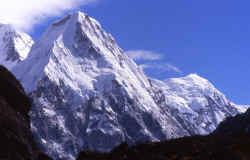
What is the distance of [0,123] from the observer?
8494 cm

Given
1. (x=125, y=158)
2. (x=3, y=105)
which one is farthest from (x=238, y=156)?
(x=3, y=105)

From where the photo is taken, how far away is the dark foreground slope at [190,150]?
42938 mm

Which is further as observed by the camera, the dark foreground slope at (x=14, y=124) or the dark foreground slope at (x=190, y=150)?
the dark foreground slope at (x=14, y=124)

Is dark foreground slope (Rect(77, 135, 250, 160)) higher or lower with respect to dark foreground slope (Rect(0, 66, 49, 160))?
lower

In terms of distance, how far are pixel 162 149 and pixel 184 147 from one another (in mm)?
2143

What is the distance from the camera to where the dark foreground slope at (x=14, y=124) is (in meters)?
83.9

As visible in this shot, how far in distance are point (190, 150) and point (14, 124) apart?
1928 inches

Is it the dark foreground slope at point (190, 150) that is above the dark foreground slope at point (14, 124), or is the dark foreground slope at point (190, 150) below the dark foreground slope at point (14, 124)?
below

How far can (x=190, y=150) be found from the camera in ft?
154

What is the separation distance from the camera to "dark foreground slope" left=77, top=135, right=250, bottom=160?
42.9 metres

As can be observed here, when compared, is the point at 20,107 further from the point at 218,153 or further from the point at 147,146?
the point at 218,153

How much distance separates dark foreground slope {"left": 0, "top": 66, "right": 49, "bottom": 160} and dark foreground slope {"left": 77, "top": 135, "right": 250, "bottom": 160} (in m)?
30.8

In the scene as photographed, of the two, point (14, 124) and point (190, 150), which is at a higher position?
point (14, 124)

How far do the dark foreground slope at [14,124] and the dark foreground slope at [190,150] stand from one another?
30810 millimetres
